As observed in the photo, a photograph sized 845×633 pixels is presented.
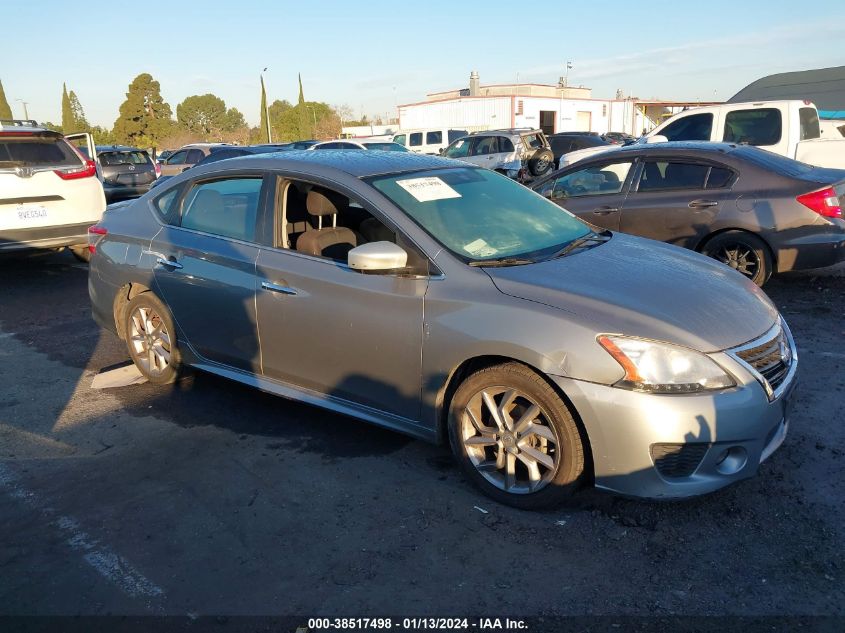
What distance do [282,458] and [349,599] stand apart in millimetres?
1341

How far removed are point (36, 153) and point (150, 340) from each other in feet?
15.8

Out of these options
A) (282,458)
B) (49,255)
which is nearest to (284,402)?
(282,458)

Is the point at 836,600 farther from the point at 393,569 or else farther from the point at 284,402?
the point at 284,402

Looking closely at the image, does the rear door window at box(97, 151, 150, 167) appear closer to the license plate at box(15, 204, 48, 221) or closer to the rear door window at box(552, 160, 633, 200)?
the license plate at box(15, 204, 48, 221)

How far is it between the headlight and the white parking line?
216cm

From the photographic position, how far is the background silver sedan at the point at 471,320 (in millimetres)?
2945

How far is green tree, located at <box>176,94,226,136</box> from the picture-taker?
295 ft

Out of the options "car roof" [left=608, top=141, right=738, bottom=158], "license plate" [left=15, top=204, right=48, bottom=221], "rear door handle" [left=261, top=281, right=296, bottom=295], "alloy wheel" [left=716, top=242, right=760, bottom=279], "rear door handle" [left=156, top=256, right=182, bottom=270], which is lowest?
"alloy wheel" [left=716, top=242, right=760, bottom=279]

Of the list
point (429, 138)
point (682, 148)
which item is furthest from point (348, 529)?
point (429, 138)

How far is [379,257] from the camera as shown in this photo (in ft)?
11.3

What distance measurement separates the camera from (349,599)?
2.73 meters

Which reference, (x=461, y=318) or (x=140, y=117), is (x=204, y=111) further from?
(x=461, y=318)

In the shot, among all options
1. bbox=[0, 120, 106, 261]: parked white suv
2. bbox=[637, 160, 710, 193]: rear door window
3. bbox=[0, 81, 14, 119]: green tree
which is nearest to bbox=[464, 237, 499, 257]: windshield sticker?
Result: bbox=[637, 160, 710, 193]: rear door window

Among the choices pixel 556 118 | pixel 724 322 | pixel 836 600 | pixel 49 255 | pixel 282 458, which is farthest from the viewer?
pixel 556 118
